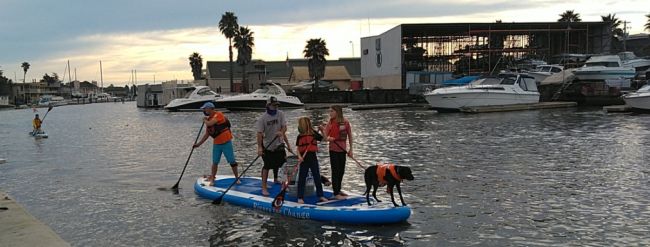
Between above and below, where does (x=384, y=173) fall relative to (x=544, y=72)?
below

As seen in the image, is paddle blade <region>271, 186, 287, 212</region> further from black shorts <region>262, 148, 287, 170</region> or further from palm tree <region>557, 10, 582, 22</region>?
palm tree <region>557, 10, 582, 22</region>

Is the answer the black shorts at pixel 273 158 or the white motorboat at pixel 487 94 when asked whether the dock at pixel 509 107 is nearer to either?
the white motorboat at pixel 487 94

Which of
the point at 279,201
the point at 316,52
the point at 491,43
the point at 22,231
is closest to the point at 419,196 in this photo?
the point at 279,201

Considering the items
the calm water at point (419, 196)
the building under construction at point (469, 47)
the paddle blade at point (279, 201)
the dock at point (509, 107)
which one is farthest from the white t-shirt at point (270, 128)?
the building under construction at point (469, 47)

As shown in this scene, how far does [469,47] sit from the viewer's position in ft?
222

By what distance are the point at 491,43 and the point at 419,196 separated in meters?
64.0

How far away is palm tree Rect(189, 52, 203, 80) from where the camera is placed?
126 metres

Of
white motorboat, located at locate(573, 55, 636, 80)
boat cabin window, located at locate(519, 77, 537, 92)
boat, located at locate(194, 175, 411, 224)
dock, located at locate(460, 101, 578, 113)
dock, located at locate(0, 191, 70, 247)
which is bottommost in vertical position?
boat, located at locate(194, 175, 411, 224)

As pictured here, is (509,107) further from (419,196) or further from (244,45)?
(244,45)

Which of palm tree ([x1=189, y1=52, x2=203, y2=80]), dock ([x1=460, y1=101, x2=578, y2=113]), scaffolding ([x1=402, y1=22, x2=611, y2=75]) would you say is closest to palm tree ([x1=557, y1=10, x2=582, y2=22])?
scaffolding ([x1=402, y1=22, x2=611, y2=75])

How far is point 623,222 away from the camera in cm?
895

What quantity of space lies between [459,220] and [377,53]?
2665 inches

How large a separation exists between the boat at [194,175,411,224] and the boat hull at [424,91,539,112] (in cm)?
3123

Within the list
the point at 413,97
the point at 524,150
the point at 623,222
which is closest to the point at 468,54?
the point at 413,97
